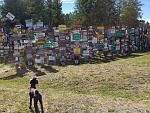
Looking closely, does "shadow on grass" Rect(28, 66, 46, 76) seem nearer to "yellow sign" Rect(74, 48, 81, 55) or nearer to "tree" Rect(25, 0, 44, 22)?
"yellow sign" Rect(74, 48, 81, 55)

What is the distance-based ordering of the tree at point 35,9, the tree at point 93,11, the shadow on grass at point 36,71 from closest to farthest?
the shadow on grass at point 36,71 < the tree at point 93,11 < the tree at point 35,9

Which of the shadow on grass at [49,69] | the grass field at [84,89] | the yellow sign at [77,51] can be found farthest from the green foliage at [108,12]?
the shadow on grass at [49,69]

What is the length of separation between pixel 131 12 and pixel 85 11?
1051 centimetres

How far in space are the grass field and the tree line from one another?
33.3 metres

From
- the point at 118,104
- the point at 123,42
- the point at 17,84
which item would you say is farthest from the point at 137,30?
the point at 118,104

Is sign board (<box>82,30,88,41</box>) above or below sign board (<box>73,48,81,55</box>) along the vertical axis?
above

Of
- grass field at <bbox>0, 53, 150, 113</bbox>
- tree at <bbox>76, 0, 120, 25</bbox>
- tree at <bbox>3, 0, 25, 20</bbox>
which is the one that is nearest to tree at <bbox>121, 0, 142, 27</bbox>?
tree at <bbox>76, 0, 120, 25</bbox>

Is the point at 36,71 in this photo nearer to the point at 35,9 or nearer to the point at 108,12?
the point at 108,12

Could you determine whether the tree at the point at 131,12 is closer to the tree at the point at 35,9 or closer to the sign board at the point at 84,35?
the tree at the point at 35,9

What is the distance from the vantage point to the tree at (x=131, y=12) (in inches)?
3167

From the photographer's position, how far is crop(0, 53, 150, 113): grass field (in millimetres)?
24391

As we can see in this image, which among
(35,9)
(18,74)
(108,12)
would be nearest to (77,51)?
(18,74)

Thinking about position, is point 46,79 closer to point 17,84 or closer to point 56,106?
point 17,84

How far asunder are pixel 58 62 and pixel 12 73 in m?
6.14
